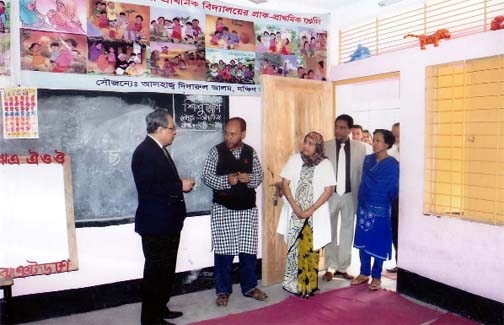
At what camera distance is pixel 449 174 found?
4.01 meters

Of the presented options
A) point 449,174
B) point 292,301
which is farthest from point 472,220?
point 292,301

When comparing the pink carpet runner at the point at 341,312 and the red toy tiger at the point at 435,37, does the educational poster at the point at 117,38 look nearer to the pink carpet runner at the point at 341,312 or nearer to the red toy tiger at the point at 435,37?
the pink carpet runner at the point at 341,312

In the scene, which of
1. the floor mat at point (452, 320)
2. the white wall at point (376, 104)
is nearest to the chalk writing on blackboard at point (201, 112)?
the floor mat at point (452, 320)

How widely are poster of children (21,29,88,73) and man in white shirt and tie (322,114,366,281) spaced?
2.51 meters

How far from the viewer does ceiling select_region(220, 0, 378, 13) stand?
4498 millimetres

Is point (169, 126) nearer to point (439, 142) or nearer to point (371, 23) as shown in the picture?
point (439, 142)

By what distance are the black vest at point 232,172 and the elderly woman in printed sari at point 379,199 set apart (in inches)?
47.6

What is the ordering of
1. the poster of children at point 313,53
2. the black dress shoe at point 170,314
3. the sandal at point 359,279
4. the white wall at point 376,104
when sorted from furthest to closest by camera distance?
the white wall at point 376,104, the poster of children at point 313,53, the sandal at point 359,279, the black dress shoe at point 170,314

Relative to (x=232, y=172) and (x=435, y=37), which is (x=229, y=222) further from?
(x=435, y=37)

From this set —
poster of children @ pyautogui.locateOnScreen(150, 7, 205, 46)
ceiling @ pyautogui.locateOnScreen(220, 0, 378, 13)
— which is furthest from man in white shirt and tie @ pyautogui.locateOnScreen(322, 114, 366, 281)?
poster of children @ pyautogui.locateOnScreen(150, 7, 205, 46)

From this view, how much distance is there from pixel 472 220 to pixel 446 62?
1341mm

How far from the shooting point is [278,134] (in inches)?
175

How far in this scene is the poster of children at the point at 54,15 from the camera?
3.40 meters

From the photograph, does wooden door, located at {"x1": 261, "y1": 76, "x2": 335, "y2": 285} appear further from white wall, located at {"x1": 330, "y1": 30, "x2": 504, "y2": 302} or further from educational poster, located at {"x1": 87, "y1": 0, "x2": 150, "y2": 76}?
educational poster, located at {"x1": 87, "y1": 0, "x2": 150, "y2": 76}
